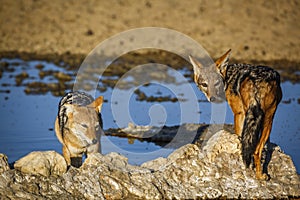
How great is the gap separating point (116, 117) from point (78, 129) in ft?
17.4

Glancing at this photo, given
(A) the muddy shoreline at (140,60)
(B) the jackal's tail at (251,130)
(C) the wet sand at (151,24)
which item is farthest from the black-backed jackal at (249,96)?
(C) the wet sand at (151,24)

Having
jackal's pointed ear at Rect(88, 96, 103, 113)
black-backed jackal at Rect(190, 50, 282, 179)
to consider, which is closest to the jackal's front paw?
black-backed jackal at Rect(190, 50, 282, 179)

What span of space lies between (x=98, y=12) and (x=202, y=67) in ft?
84.4

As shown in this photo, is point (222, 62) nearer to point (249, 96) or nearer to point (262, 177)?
point (249, 96)

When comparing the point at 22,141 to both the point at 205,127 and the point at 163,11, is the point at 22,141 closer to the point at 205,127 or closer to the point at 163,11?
the point at 205,127

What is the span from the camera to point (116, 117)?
50.5ft

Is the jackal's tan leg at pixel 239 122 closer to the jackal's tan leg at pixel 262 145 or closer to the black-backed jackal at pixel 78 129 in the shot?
the jackal's tan leg at pixel 262 145

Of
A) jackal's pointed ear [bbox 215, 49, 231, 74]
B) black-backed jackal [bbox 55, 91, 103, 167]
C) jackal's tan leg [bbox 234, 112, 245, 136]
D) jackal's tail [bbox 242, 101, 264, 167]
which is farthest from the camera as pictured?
jackal's pointed ear [bbox 215, 49, 231, 74]

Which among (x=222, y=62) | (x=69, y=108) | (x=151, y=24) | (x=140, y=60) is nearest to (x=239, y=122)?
(x=222, y=62)

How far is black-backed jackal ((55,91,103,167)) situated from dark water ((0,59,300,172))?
4.16 feet

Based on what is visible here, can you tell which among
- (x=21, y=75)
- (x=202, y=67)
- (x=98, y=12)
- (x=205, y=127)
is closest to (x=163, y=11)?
(x=98, y=12)

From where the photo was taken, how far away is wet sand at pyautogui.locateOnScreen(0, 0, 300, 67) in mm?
28062

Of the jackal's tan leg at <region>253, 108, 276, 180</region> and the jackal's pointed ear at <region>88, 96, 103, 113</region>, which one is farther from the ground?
the jackal's pointed ear at <region>88, 96, 103, 113</region>

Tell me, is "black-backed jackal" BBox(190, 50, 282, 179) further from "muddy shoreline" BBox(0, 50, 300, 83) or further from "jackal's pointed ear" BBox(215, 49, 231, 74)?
"muddy shoreline" BBox(0, 50, 300, 83)
